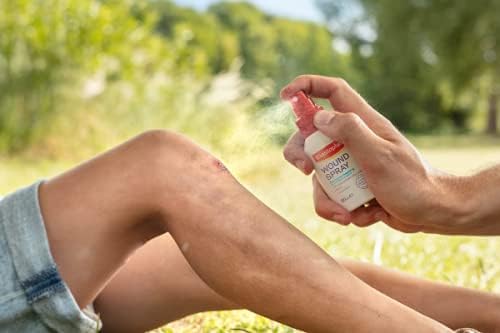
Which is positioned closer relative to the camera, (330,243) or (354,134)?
(354,134)

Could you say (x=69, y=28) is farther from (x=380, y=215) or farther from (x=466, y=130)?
(x=466, y=130)

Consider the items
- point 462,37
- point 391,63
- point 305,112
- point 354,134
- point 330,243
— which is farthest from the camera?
point 391,63

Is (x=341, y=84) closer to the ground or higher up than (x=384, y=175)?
higher up

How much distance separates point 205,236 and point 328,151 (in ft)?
0.91

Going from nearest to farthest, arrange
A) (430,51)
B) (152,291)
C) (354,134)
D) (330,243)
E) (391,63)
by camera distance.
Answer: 1. (354,134)
2. (152,291)
3. (330,243)
4. (430,51)
5. (391,63)

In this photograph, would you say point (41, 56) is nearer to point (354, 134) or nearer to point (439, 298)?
point (439, 298)

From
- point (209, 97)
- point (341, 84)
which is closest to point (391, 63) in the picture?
point (209, 97)

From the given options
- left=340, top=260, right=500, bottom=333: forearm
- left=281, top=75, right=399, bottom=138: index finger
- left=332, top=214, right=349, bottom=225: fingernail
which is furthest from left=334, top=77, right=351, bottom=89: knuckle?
left=340, top=260, right=500, bottom=333: forearm

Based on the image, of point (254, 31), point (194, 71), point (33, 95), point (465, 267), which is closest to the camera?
point (465, 267)

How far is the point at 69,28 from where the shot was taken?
25.5 ft

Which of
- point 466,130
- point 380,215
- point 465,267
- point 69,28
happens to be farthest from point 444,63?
point 380,215

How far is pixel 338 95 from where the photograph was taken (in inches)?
56.1

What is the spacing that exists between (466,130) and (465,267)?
19.7 meters

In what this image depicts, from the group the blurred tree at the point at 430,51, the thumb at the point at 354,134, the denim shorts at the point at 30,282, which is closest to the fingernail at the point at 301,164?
the thumb at the point at 354,134
